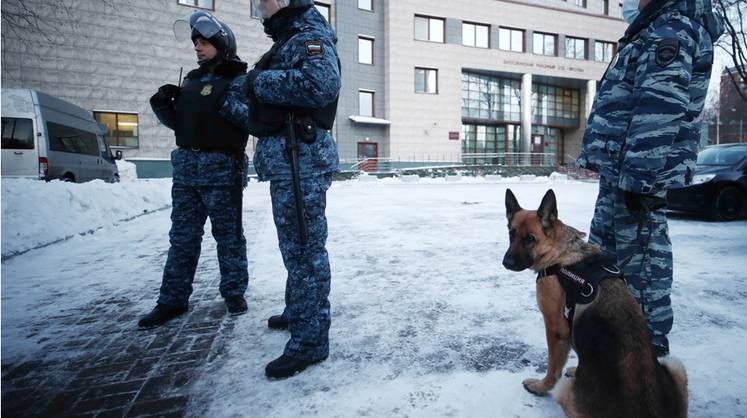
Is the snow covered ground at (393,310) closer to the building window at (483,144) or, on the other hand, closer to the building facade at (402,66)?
the building facade at (402,66)

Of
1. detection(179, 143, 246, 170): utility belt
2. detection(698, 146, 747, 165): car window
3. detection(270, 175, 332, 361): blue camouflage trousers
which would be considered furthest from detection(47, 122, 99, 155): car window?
detection(698, 146, 747, 165): car window

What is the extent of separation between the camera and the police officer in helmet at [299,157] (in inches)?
81.6

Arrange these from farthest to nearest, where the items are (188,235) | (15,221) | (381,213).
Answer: (381,213) → (15,221) → (188,235)

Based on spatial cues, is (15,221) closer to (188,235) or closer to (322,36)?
(188,235)

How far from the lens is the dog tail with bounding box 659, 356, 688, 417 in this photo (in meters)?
1.35

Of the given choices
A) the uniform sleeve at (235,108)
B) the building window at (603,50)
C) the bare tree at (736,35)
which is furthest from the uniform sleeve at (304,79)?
the building window at (603,50)

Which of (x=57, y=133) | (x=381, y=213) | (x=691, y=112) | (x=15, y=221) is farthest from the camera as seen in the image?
(x=57, y=133)

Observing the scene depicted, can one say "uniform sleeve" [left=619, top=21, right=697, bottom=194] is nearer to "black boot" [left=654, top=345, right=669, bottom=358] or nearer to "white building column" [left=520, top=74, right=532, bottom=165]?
"black boot" [left=654, top=345, right=669, bottom=358]

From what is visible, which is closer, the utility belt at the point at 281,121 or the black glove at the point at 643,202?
the black glove at the point at 643,202

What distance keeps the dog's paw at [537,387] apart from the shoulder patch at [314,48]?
2054mm

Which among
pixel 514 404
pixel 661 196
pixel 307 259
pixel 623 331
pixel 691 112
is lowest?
pixel 514 404

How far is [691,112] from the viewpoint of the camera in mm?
1994

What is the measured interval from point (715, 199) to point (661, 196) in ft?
22.6

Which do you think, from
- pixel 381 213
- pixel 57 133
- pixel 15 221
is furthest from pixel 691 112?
pixel 57 133
